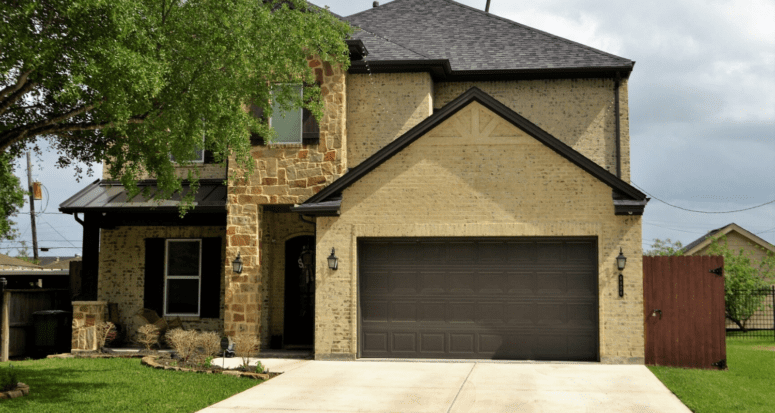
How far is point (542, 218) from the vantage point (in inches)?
585

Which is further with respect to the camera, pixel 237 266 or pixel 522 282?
pixel 237 266

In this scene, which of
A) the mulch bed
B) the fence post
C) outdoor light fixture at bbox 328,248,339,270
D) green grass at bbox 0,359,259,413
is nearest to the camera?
green grass at bbox 0,359,259,413

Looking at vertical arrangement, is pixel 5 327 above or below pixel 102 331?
above

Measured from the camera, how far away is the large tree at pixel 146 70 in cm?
962

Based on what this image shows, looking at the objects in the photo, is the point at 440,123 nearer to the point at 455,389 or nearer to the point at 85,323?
the point at 455,389

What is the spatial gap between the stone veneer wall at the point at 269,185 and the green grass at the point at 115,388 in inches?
106

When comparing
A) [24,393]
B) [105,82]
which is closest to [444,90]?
[105,82]

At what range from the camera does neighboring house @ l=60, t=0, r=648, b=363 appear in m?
14.8

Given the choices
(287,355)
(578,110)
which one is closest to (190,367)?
(287,355)

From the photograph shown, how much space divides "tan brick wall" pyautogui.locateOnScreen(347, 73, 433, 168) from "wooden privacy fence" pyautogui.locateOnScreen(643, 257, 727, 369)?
23.4ft

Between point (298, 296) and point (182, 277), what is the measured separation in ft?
10.3

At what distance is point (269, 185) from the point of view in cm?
1656

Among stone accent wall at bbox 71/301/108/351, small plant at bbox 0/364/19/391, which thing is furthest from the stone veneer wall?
small plant at bbox 0/364/19/391

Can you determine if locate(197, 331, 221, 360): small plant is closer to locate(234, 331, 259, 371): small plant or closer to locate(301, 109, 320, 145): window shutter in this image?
locate(234, 331, 259, 371): small plant
